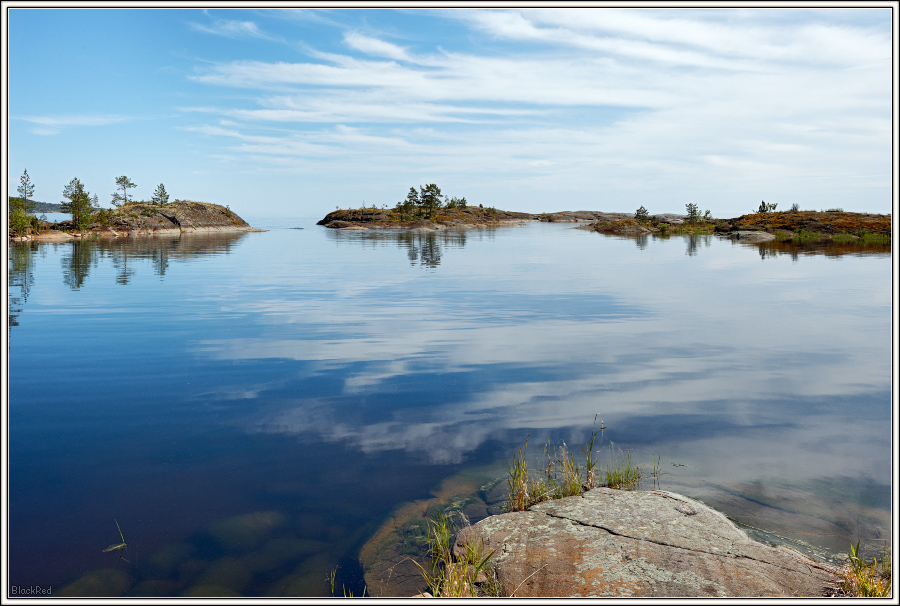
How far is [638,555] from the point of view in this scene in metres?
7.11

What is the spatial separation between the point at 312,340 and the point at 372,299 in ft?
33.3

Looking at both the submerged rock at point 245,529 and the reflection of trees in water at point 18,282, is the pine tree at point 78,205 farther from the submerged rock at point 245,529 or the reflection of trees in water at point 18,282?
the submerged rock at point 245,529

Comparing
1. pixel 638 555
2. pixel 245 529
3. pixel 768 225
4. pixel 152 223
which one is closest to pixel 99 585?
pixel 245 529

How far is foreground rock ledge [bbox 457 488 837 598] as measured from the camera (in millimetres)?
6492

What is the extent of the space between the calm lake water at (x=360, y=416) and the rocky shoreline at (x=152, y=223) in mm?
85975

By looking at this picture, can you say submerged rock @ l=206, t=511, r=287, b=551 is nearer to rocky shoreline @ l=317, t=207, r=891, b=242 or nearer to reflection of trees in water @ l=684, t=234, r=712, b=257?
reflection of trees in water @ l=684, t=234, r=712, b=257

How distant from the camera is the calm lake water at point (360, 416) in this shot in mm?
7781

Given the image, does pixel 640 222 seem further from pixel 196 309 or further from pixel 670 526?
pixel 670 526

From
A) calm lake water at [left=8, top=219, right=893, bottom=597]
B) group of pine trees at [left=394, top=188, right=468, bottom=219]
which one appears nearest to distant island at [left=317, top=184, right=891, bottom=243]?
group of pine trees at [left=394, top=188, right=468, bottom=219]

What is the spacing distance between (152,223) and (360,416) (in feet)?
407

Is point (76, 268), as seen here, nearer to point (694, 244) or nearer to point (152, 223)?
point (694, 244)

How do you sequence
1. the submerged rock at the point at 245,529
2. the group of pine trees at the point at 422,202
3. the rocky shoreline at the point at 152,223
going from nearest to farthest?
the submerged rock at the point at 245,529
the rocky shoreline at the point at 152,223
the group of pine trees at the point at 422,202

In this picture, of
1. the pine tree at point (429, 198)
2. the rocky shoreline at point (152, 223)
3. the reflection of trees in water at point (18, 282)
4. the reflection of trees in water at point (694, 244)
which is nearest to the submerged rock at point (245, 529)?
the reflection of trees in water at point (18, 282)

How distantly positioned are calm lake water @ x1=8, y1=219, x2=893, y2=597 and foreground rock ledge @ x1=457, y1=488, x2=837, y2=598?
1121 millimetres
